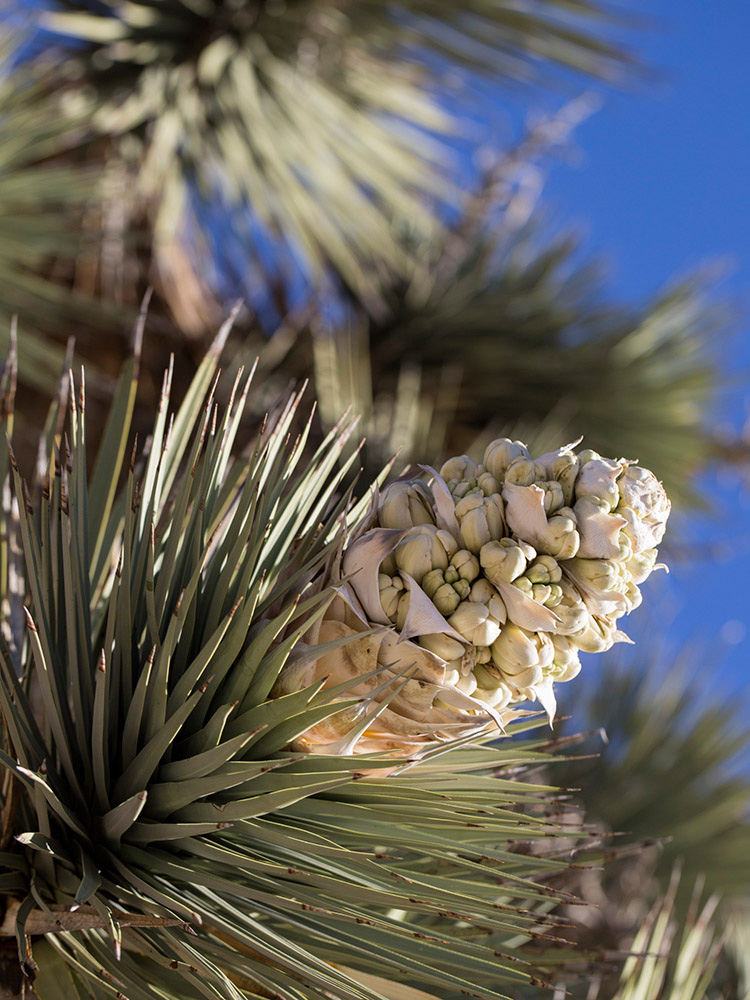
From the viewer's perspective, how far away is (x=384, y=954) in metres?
0.89

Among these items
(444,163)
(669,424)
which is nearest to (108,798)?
(669,424)

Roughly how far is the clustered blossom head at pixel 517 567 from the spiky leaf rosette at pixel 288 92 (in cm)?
234

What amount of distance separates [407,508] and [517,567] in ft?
0.42

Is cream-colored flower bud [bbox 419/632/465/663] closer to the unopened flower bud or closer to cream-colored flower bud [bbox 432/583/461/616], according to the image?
Answer: cream-colored flower bud [bbox 432/583/461/616]

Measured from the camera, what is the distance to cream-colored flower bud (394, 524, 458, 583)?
2.88 feet

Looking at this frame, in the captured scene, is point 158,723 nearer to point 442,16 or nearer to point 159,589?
point 159,589

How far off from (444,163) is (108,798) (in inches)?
120

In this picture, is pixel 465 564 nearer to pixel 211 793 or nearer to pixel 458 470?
pixel 458 470

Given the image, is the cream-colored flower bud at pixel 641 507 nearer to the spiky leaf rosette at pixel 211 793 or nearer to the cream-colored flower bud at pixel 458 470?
the cream-colored flower bud at pixel 458 470

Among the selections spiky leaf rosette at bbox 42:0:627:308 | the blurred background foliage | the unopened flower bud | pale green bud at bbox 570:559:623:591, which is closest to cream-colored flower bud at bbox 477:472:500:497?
the unopened flower bud

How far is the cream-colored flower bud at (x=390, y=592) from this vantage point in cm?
89

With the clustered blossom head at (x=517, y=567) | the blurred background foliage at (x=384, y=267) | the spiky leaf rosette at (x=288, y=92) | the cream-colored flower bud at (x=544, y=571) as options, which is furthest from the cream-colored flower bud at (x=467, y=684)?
the spiky leaf rosette at (x=288, y=92)

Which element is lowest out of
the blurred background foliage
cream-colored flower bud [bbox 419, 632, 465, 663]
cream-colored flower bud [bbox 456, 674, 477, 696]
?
cream-colored flower bud [bbox 456, 674, 477, 696]

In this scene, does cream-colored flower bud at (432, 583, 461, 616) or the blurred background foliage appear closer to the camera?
cream-colored flower bud at (432, 583, 461, 616)
